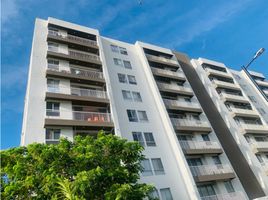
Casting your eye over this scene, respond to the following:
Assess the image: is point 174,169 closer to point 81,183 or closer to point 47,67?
point 81,183

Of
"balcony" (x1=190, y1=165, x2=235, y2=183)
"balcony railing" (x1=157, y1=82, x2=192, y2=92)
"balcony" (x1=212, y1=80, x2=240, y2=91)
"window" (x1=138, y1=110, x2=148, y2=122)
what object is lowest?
"balcony" (x1=190, y1=165, x2=235, y2=183)

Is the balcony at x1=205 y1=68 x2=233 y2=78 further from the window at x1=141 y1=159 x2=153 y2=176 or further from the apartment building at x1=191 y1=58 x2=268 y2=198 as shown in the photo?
the window at x1=141 y1=159 x2=153 y2=176

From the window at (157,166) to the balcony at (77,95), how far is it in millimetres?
8098

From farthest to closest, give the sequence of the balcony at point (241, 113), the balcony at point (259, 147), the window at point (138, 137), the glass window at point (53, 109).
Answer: the balcony at point (241, 113), the balcony at point (259, 147), the window at point (138, 137), the glass window at point (53, 109)

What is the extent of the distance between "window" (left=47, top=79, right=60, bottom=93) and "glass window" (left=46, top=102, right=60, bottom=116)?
56.1 inches

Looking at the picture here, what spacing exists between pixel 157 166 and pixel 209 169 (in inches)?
261

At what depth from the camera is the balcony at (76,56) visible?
84.3 ft

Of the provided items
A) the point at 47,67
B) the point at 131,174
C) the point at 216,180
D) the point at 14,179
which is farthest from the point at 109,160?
the point at 216,180

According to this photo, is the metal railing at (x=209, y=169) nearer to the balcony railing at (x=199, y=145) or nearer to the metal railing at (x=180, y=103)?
the balcony railing at (x=199, y=145)

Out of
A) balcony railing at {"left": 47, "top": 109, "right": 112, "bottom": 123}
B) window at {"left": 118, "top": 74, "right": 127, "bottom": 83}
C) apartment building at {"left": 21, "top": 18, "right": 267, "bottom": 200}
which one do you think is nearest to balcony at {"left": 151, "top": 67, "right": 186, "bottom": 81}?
apartment building at {"left": 21, "top": 18, "right": 267, "bottom": 200}

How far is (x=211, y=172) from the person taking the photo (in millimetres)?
25422

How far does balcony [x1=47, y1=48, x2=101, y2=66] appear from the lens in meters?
25.7

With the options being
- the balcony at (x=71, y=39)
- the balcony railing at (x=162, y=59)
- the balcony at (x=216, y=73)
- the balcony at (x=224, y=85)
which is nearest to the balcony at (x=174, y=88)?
the balcony railing at (x=162, y=59)

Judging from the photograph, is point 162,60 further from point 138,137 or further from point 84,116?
point 84,116
